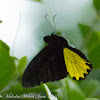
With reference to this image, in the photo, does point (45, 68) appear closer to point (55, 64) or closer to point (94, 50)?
point (55, 64)

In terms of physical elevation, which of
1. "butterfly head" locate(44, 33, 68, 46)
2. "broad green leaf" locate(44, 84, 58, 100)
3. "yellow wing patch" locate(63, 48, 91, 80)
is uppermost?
"butterfly head" locate(44, 33, 68, 46)

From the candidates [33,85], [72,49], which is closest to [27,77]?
[33,85]

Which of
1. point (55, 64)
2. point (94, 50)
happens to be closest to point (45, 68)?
point (55, 64)

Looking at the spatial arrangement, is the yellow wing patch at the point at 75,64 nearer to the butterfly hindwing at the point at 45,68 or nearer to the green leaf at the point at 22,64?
the butterfly hindwing at the point at 45,68

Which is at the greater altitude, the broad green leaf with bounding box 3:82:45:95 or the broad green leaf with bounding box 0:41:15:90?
the broad green leaf with bounding box 0:41:15:90

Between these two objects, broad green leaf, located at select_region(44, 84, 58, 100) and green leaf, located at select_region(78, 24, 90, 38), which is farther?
green leaf, located at select_region(78, 24, 90, 38)

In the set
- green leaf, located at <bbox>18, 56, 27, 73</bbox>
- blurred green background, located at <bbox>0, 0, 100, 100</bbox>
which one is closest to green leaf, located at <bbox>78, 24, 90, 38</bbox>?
blurred green background, located at <bbox>0, 0, 100, 100</bbox>

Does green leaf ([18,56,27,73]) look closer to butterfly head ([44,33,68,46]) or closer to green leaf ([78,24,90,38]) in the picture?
butterfly head ([44,33,68,46])
